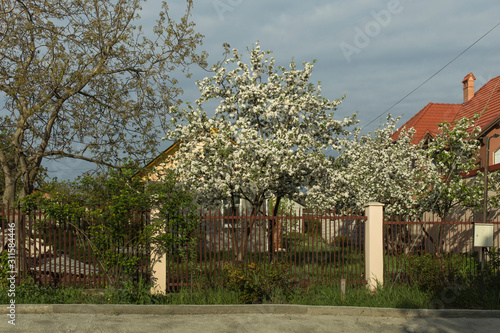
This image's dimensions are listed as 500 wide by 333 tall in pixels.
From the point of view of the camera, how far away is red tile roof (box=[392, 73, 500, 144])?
22.0 metres

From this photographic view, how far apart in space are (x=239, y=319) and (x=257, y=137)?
7.18m

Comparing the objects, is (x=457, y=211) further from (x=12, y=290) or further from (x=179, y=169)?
(x=12, y=290)

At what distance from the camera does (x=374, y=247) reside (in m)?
11.0

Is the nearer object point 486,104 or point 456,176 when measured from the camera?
point 456,176

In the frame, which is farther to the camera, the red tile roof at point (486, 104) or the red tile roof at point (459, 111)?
the red tile roof at point (459, 111)

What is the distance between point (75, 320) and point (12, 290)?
6.55 ft

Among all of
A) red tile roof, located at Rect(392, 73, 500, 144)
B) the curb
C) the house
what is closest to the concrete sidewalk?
the curb

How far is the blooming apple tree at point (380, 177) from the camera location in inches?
628

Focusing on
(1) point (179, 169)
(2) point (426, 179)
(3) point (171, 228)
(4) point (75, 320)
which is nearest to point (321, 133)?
(2) point (426, 179)

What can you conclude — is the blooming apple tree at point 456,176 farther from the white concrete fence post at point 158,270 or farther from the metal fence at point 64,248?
the metal fence at point 64,248

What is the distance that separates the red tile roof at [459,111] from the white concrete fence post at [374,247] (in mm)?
11254

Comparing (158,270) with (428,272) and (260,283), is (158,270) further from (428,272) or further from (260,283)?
(428,272)

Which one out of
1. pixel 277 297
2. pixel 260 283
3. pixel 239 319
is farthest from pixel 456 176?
pixel 239 319

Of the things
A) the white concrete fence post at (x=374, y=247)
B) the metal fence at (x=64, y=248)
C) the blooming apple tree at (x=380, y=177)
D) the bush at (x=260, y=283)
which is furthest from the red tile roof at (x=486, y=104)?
the metal fence at (x=64, y=248)
